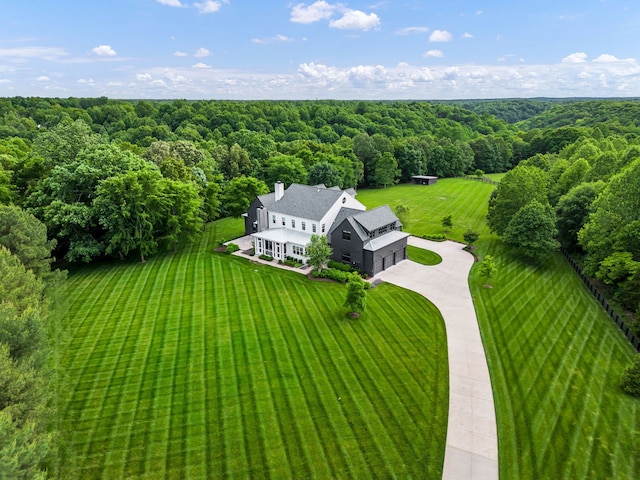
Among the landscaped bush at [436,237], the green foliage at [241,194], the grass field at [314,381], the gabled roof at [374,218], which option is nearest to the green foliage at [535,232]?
the grass field at [314,381]

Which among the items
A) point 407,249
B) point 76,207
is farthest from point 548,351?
point 76,207

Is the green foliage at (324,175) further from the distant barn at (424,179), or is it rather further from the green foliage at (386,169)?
the distant barn at (424,179)

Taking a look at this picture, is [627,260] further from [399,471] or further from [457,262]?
[399,471]

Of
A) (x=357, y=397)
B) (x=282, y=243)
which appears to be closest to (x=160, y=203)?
(x=282, y=243)

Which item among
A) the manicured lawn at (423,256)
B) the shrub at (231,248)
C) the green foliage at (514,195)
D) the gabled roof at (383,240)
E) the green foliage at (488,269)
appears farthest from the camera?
the green foliage at (514,195)

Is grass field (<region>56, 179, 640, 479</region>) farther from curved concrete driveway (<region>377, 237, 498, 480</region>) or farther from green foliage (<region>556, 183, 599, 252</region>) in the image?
green foliage (<region>556, 183, 599, 252</region>)

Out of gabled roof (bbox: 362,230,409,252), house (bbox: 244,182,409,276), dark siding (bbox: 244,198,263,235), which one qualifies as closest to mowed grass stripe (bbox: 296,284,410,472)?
gabled roof (bbox: 362,230,409,252)
